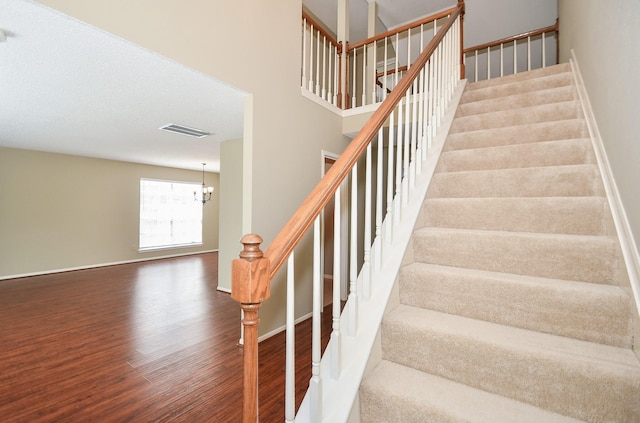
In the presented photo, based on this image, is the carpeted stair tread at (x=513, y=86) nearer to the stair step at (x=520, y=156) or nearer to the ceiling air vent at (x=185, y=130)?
the stair step at (x=520, y=156)

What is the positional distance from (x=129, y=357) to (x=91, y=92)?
2.41 metres

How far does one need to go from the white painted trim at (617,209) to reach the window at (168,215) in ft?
25.9

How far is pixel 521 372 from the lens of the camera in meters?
1.05

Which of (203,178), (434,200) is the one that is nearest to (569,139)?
(434,200)

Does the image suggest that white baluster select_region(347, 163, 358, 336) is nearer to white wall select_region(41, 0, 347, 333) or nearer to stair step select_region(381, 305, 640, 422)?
stair step select_region(381, 305, 640, 422)

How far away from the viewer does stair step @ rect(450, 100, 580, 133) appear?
7.38 feet

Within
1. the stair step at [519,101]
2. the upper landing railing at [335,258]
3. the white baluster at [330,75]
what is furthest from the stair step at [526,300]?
the white baluster at [330,75]

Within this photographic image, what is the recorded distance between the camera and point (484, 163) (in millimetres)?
2066

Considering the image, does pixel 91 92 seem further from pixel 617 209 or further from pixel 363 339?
pixel 617 209

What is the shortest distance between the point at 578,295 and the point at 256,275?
1.28 meters

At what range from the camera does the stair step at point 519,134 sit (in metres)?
2.04

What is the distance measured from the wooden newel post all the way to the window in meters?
7.37

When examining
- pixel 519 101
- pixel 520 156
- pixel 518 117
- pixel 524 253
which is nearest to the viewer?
pixel 524 253

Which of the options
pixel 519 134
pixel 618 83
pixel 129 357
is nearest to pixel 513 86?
pixel 519 134
